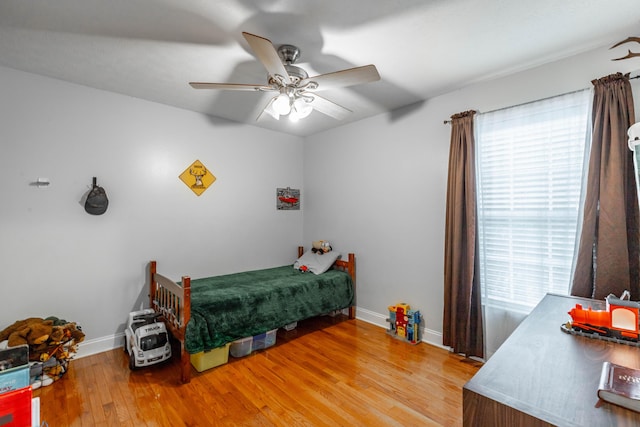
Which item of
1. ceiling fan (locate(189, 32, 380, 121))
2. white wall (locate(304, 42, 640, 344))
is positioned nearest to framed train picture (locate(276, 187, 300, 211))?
white wall (locate(304, 42, 640, 344))

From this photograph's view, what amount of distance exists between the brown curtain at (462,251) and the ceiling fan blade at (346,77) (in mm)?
1219

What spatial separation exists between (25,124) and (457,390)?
4.04 m

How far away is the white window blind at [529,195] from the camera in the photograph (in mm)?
2145

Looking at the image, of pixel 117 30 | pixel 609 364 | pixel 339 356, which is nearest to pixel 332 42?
pixel 117 30

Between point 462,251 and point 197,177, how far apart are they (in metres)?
2.89

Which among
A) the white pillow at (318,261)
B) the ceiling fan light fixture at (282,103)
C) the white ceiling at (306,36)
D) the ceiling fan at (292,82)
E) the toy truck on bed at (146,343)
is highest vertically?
the white ceiling at (306,36)

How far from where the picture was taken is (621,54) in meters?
1.98

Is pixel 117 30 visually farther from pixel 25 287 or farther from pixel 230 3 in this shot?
pixel 25 287

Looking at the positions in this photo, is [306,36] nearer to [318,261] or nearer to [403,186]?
[403,186]

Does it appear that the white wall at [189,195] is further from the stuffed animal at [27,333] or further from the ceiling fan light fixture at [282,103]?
the ceiling fan light fixture at [282,103]

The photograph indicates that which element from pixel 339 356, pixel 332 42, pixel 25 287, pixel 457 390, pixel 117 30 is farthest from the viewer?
pixel 339 356

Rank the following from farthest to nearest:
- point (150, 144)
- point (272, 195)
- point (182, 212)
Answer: point (272, 195) → point (182, 212) → point (150, 144)

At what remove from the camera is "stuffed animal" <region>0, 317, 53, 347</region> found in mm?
2129

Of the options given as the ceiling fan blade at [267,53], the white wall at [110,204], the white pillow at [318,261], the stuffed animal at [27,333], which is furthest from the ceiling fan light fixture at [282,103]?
the stuffed animal at [27,333]
